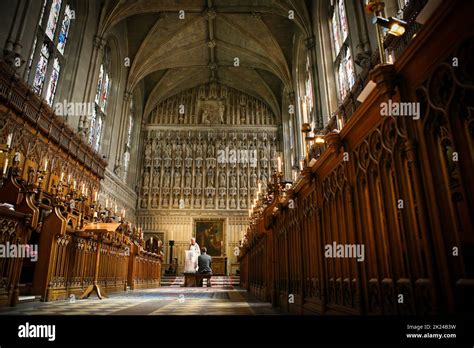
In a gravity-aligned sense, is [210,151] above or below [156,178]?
above

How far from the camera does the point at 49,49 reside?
1047 cm

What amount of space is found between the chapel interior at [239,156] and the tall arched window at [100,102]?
0.13 meters

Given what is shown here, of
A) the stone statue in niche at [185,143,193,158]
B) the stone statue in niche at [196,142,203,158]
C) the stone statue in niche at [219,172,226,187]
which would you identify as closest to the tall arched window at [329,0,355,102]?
the stone statue in niche at [219,172,226,187]

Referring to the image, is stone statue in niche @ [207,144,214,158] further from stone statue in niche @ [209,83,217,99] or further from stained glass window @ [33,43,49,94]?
stained glass window @ [33,43,49,94]

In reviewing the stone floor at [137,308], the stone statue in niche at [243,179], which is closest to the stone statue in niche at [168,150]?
the stone statue in niche at [243,179]

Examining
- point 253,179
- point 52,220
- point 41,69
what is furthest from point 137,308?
point 253,179

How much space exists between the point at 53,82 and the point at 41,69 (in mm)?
806

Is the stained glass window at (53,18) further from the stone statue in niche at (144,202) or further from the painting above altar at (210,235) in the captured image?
the painting above altar at (210,235)

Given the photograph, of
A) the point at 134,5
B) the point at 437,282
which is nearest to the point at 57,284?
the point at 437,282

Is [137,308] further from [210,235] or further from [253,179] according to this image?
[253,179]

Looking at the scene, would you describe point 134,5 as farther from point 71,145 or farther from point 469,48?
point 469,48

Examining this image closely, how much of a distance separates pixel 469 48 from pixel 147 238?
18.5m

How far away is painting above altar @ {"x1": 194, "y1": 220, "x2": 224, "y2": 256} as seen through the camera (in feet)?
60.3

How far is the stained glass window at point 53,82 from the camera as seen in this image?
10.5m
